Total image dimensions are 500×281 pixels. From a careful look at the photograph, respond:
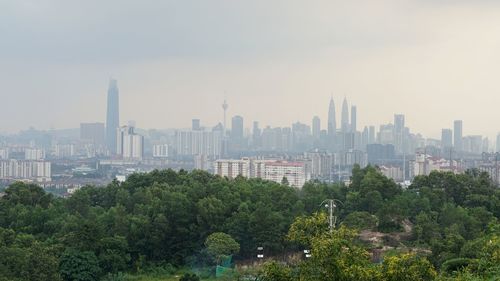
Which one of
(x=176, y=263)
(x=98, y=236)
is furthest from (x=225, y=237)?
(x=98, y=236)

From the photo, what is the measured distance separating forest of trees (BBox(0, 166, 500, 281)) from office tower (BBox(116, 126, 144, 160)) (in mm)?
53487

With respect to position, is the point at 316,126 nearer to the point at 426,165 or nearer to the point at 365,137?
the point at 365,137

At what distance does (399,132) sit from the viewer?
7556cm

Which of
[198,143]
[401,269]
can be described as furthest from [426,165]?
[401,269]

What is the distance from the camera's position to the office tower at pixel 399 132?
72.3 meters

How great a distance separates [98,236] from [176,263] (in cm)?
192

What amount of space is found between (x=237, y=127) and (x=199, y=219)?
7047 cm

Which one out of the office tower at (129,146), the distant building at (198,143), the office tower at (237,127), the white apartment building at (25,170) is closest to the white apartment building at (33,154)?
the office tower at (129,146)

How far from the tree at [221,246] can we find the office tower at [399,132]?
56722mm

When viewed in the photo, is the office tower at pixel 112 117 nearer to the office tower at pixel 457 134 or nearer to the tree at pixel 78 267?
the office tower at pixel 457 134

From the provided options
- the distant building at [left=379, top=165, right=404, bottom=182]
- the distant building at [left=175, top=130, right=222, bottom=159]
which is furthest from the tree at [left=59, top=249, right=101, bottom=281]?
the distant building at [left=175, top=130, right=222, bottom=159]

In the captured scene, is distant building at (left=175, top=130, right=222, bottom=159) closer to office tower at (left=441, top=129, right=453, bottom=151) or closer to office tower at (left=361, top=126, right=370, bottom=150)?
office tower at (left=361, top=126, right=370, bottom=150)

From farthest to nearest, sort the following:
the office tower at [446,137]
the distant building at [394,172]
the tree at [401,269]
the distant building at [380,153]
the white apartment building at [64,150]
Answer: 1. the white apartment building at [64,150]
2. the office tower at [446,137]
3. the distant building at [380,153]
4. the distant building at [394,172]
5. the tree at [401,269]

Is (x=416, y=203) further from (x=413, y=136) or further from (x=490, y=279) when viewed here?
(x=413, y=136)
